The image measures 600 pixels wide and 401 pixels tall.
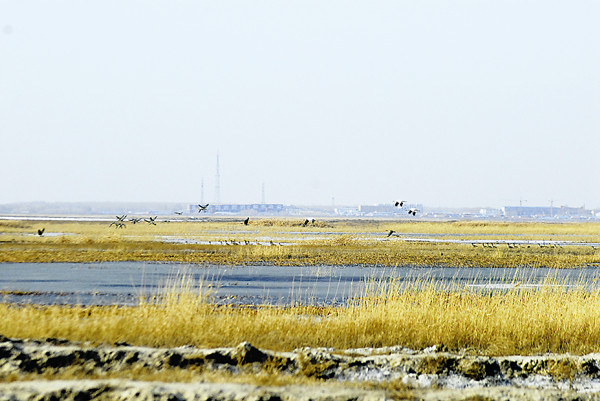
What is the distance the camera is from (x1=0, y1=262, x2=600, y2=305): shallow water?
835 inches

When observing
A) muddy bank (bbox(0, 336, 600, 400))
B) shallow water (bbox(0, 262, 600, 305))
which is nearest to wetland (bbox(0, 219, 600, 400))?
muddy bank (bbox(0, 336, 600, 400))

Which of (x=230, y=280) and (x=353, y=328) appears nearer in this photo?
(x=353, y=328)

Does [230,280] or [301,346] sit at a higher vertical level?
[301,346]

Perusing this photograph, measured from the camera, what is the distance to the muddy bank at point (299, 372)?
860 cm

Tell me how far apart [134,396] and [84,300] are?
42.0 ft

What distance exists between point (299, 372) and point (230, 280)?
56.1ft

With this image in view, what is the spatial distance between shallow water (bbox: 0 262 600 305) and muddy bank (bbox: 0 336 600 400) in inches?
230

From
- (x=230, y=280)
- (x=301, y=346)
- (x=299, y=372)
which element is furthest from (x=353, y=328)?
(x=230, y=280)

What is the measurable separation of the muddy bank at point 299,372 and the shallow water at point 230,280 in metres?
5.84

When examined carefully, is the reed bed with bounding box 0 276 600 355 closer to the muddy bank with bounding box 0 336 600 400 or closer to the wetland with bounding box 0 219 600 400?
the wetland with bounding box 0 219 600 400

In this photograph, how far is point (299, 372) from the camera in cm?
1034

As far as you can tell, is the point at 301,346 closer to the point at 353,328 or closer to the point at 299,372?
the point at 353,328

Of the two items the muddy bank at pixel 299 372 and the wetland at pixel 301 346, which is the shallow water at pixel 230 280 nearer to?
the wetland at pixel 301 346

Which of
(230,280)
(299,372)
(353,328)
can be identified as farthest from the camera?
(230,280)
